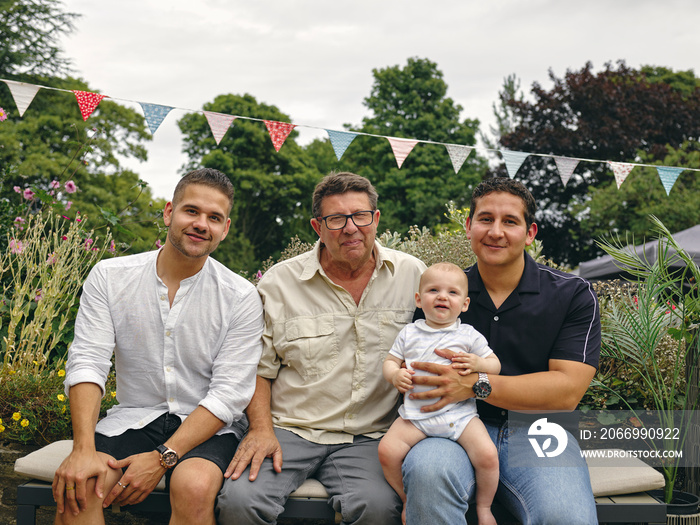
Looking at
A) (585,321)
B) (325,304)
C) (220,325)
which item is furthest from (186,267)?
(585,321)

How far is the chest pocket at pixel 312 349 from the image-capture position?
9.53ft

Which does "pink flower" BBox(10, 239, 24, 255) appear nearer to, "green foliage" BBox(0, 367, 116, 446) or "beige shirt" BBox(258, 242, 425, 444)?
"green foliage" BBox(0, 367, 116, 446)

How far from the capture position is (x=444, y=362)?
102 inches

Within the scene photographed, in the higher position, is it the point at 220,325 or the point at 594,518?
the point at 220,325

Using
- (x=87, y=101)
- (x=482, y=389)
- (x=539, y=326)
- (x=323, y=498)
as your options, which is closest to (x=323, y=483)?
(x=323, y=498)

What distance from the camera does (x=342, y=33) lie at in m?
23.9

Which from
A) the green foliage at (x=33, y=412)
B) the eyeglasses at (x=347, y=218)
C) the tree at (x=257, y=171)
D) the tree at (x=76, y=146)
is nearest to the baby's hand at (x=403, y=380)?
the eyeglasses at (x=347, y=218)

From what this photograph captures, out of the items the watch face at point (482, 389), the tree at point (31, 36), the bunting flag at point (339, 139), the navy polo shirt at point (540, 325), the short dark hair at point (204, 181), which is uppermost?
the tree at point (31, 36)

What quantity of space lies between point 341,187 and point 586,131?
21945mm

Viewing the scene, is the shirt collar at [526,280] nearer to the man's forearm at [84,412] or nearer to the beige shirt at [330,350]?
the beige shirt at [330,350]

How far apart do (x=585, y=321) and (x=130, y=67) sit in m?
19.2

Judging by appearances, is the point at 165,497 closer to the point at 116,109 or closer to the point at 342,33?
the point at 116,109

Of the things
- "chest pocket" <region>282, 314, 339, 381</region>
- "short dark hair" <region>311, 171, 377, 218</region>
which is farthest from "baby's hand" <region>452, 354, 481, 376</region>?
"short dark hair" <region>311, 171, 377, 218</region>

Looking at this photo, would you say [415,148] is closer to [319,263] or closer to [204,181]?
[319,263]
